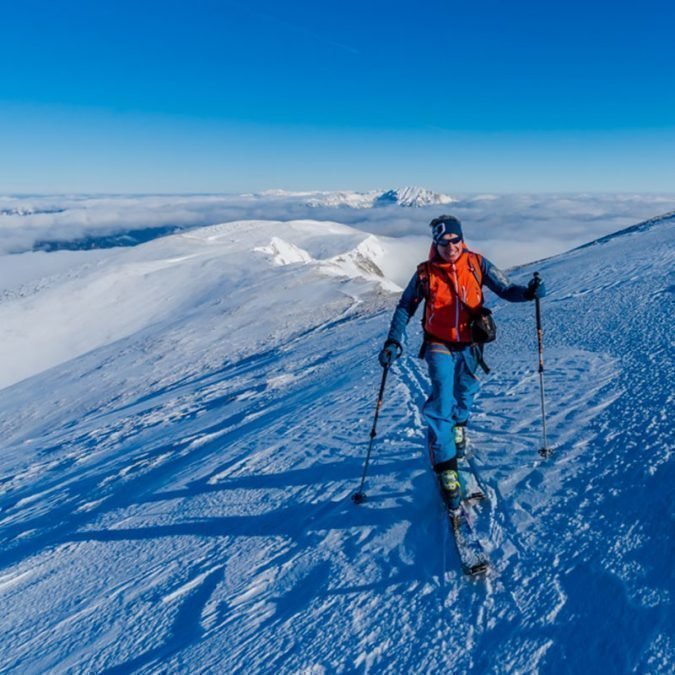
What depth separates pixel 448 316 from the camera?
181 inches

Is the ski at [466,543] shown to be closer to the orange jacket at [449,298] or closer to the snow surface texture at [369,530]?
the snow surface texture at [369,530]

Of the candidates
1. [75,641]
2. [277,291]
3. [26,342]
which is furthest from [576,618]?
[26,342]

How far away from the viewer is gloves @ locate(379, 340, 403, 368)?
15.8 ft

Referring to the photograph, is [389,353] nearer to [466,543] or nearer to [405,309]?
[405,309]

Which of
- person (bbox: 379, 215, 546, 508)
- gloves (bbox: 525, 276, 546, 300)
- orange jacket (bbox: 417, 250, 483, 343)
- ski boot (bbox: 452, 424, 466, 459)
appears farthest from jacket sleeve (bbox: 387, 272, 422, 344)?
ski boot (bbox: 452, 424, 466, 459)

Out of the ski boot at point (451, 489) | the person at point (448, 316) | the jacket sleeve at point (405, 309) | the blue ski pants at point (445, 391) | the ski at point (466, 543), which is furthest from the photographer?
the jacket sleeve at point (405, 309)

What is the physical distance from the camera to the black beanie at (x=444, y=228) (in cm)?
456

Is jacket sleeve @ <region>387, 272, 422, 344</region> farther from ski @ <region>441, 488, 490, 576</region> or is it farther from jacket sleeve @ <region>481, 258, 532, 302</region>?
ski @ <region>441, 488, 490, 576</region>

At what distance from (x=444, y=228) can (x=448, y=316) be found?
880 mm

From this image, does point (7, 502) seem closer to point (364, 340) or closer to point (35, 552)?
point (35, 552)

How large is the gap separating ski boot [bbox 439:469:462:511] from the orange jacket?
1.32 metres

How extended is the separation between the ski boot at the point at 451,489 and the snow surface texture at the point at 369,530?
0.23 metres

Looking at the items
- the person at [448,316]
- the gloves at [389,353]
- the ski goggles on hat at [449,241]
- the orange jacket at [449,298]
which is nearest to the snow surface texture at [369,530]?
the person at [448,316]

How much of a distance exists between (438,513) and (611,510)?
1.44 meters
